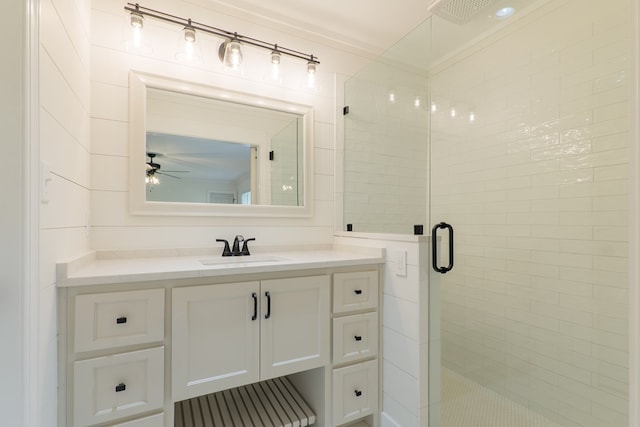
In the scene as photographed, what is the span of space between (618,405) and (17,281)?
2.55 metres

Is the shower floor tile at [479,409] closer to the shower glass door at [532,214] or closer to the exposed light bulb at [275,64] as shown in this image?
the shower glass door at [532,214]

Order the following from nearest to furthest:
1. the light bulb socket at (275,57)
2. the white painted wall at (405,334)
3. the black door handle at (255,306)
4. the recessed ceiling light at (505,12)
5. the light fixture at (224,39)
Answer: the black door handle at (255,306) < the white painted wall at (405,334) < the light fixture at (224,39) < the recessed ceiling light at (505,12) < the light bulb socket at (275,57)

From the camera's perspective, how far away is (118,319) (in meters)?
1.16

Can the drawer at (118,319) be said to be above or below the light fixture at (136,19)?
below

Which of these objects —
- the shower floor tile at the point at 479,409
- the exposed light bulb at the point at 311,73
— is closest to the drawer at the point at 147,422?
the shower floor tile at the point at 479,409

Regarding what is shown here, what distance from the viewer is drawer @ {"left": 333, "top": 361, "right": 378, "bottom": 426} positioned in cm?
160

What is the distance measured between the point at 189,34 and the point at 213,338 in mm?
1671

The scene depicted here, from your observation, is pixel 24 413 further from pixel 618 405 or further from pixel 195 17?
pixel 618 405

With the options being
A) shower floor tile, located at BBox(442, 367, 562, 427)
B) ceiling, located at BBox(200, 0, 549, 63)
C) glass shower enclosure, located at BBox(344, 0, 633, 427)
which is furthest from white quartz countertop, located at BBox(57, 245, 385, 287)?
ceiling, located at BBox(200, 0, 549, 63)

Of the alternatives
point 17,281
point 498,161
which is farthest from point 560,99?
point 17,281

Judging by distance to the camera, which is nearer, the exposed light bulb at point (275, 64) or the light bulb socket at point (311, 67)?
the exposed light bulb at point (275, 64)

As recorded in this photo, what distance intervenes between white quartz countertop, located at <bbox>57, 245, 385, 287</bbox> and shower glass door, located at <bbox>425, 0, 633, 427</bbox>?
603 millimetres

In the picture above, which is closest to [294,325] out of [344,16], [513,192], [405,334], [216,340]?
[216,340]

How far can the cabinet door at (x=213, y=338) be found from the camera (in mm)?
1268
